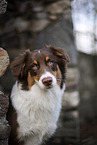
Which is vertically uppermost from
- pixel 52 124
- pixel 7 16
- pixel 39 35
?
pixel 7 16

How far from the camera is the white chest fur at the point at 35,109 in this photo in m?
2.52

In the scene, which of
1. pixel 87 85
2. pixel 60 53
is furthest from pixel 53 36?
pixel 87 85

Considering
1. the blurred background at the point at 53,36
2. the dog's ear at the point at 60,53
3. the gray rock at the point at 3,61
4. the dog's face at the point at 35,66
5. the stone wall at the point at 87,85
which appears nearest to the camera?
the gray rock at the point at 3,61

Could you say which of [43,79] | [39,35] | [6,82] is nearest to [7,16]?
[39,35]

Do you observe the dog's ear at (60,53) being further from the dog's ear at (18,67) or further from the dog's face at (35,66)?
the dog's ear at (18,67)

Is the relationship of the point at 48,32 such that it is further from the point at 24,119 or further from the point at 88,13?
the point at 24,119

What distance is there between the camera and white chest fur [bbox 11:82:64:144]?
8.27ft

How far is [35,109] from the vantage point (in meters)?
2.60

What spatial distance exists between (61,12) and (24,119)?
2.64m

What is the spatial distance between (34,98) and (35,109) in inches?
6.2

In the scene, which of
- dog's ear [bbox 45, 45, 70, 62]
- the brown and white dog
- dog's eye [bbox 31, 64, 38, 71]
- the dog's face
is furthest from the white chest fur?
dog's ear [bbox 45, 45, 70, 62]

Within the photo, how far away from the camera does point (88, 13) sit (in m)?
6.11

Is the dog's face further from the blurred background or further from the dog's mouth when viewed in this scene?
the blurred background

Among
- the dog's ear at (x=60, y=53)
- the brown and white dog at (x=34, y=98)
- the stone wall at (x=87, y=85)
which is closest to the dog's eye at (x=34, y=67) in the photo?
the brown and white dog at (x=34, y=98)
